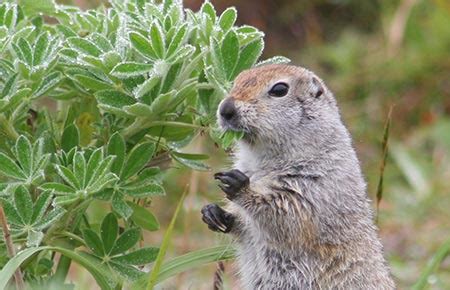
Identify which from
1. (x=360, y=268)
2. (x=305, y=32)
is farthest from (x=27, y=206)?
(x=305, y=32)

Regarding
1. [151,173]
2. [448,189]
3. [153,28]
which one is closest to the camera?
[153,28]

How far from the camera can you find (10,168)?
342 centimetres

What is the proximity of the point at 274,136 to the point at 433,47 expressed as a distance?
5.50 m

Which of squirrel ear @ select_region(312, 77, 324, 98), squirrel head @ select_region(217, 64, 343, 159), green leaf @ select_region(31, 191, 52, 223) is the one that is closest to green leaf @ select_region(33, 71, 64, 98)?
green leaf @ select_region(31, 191, 52, 223)

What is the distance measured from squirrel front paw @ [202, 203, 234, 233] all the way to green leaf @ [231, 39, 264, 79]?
49cm

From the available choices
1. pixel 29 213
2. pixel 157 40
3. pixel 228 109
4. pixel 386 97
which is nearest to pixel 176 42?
pixel 157 40

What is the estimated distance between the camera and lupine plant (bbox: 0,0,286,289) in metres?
3.38

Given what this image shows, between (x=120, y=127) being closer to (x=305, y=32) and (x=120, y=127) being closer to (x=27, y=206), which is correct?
(x=27, y=206)

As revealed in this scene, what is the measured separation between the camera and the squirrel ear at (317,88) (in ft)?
12.5

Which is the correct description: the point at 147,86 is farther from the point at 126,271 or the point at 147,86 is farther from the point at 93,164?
the point at 126,271

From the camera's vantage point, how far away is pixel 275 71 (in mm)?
3680

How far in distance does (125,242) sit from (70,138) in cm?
43

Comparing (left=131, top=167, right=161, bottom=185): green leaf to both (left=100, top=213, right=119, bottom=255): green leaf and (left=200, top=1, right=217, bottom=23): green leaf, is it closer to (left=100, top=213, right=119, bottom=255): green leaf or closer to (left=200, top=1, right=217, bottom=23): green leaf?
(left=100, top=213, right=119, bottom=255): green leaf

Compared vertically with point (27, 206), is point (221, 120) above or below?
above
